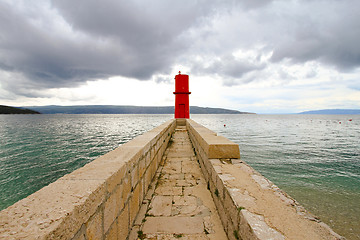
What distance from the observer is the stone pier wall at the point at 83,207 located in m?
1.04

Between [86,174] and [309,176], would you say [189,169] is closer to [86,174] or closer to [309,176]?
[86,174]

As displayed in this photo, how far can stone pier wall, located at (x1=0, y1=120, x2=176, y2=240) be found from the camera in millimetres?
1039

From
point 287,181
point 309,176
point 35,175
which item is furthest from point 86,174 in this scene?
point 35,175

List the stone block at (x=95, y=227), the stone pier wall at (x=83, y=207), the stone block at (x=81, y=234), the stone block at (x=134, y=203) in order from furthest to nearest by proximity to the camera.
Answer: the stone block at (x=134, y=203)
the stone block at (x=95, y=227)
the stone block at (x=81, y=234)
the stone pier wall at (x=83, y=207)

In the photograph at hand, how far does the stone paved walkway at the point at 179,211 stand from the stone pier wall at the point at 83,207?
0.31 meters

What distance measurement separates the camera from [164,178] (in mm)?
4242

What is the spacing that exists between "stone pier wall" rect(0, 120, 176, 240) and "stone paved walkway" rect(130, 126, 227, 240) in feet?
1.03

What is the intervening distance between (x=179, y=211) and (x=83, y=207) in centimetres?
193

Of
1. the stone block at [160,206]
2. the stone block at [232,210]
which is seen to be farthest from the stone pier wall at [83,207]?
the stone block at [232,210]

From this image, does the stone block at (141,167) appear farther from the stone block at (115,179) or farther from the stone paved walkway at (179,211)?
the stone block at (115,179)

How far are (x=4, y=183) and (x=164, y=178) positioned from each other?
9794mm

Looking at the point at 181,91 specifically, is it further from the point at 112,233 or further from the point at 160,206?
the point at 112,233

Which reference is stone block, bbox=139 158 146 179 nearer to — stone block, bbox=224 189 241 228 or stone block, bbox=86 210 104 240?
stone block, bbox=86 210 104 240

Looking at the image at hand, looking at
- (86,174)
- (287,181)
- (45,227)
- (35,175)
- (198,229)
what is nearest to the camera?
(45,227)
